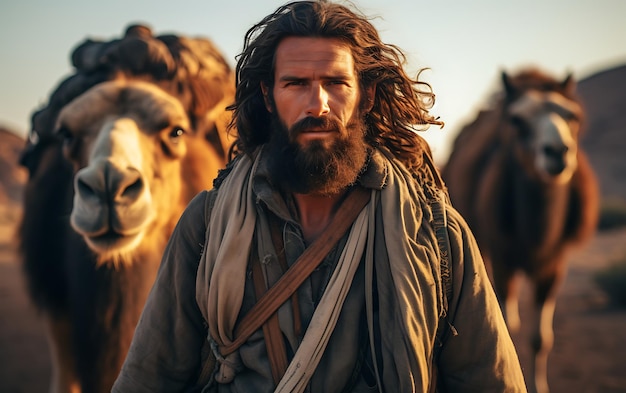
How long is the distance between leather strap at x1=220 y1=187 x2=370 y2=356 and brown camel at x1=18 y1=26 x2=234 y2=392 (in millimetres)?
1284

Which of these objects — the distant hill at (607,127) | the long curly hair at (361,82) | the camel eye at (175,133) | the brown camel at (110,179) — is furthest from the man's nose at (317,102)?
the distant hill at (607,127)

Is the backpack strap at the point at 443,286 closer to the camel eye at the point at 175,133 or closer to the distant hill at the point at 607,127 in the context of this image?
the camel eye at the point at 175,133

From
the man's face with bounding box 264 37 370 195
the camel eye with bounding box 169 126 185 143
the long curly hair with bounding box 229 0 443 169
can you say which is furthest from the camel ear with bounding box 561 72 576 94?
the man's face with bounding box 264 37 370 195

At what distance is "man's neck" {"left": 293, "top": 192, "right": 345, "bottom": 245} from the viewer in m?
2.03

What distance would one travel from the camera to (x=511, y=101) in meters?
6.75

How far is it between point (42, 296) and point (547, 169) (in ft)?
14.4

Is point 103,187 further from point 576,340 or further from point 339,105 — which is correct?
point 576,340

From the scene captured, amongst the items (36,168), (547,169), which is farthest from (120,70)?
(547,169)

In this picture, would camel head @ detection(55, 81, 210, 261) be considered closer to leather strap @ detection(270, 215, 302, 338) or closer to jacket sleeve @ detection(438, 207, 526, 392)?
leather strap @ detection(270, 215, 302, 338)

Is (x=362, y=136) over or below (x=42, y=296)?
over

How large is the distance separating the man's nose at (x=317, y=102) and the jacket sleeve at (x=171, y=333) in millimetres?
527

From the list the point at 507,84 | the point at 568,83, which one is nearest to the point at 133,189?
the point at 507,84

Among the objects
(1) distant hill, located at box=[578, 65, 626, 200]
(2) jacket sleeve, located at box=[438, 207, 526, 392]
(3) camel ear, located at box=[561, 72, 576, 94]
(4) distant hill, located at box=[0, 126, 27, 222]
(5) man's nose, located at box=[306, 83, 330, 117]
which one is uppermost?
(5) man's nose, located at box=[306, 83, 330, 117]

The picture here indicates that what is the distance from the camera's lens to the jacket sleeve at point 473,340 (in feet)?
6.14
